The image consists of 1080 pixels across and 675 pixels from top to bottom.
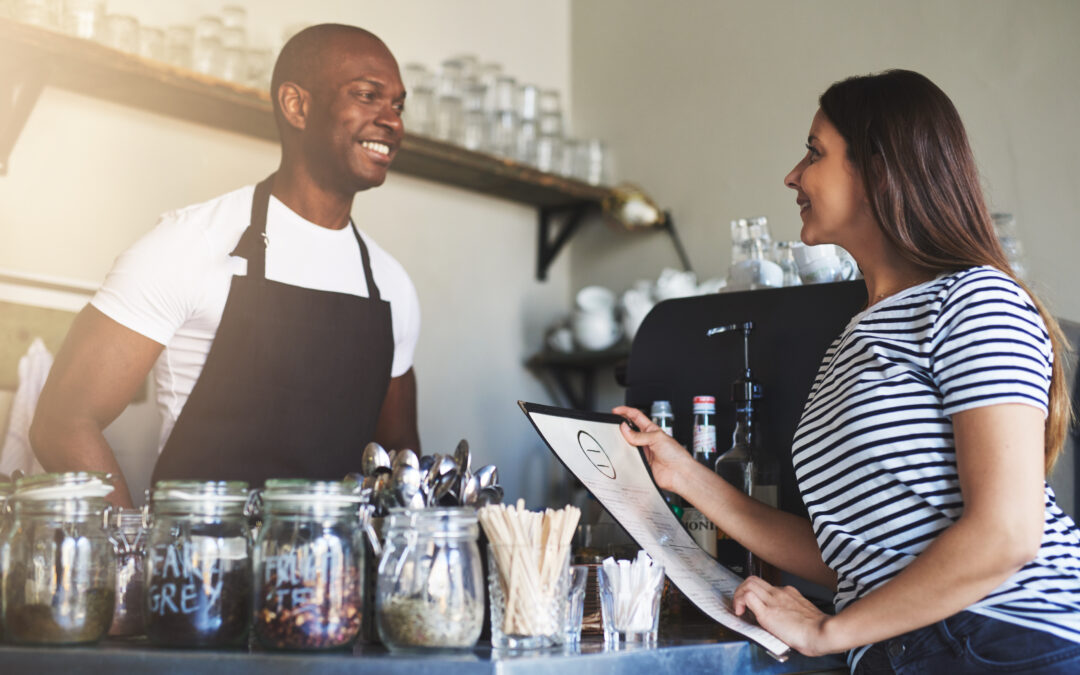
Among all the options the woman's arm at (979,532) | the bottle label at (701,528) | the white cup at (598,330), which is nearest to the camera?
the woman's arm at (979,532)

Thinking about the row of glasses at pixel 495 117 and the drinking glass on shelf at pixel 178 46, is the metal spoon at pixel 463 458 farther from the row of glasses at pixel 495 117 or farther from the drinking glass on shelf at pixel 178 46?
the row of glasses at pixel 495 117

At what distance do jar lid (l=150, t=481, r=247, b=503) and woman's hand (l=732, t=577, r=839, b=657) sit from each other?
57cm

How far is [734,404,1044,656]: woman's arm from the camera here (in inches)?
39.5

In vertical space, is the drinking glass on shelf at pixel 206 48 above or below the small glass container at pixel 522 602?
above

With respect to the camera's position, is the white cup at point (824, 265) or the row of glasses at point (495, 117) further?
the row of glasses at point (495, 117)

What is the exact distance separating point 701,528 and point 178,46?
5.88 feet

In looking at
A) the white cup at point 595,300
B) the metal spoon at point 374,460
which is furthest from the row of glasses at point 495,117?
the metal spoon at point 374,460

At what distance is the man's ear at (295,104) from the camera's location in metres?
2.29

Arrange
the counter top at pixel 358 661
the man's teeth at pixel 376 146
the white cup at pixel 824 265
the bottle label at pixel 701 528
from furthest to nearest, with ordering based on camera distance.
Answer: the man's teeth at pixel 376 146 → the white cup at pixel 824 265 → the bottle label at pixel 701 528 → the counter top at pixel 358 661

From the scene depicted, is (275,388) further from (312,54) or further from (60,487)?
(60,487)

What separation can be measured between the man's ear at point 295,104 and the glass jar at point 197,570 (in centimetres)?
146

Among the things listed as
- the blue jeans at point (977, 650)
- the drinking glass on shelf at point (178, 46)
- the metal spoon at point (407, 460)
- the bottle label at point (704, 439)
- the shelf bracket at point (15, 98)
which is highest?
the drinking glass on shelf at point (178, 46)

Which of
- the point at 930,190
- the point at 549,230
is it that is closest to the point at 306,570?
the point at 930,190

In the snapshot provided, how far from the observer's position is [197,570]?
0.96 meters
